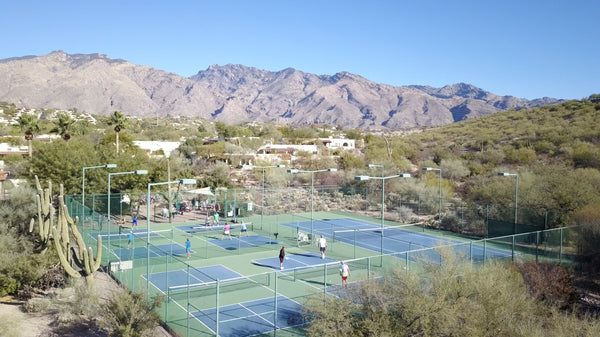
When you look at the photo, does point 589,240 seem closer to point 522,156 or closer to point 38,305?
point 38,305

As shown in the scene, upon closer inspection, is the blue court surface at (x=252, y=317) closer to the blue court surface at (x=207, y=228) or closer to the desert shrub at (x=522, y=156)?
the blue court surface at (x=207, y=228)

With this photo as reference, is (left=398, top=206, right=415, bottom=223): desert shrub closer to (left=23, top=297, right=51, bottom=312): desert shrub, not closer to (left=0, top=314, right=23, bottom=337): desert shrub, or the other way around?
(left=23, top=297, right=51, bottom=312): desert shrub

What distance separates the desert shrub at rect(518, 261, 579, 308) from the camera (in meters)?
19.0

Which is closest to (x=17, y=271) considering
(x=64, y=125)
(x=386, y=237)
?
(x=386, y=237)

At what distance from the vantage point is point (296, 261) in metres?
27.7

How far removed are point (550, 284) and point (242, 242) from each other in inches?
760

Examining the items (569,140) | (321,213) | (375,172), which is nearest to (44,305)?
(321,213)

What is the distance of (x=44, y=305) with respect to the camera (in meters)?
20.0

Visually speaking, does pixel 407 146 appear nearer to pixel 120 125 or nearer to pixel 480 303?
pixel 120 125

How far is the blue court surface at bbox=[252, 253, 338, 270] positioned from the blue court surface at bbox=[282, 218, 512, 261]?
249 centimetres

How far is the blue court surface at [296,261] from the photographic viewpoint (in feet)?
87.7

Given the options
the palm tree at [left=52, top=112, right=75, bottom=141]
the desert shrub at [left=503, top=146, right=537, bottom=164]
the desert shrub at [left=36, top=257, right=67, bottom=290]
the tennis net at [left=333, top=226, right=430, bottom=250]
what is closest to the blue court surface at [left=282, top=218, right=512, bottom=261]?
the tennis net at [left=333, top=226, right=430, bottom=250]

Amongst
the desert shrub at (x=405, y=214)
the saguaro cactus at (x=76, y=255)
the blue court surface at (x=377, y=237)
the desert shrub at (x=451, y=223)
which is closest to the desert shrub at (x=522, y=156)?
the desert shrub at (x=405, y=214)

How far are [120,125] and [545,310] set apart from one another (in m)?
49.8
